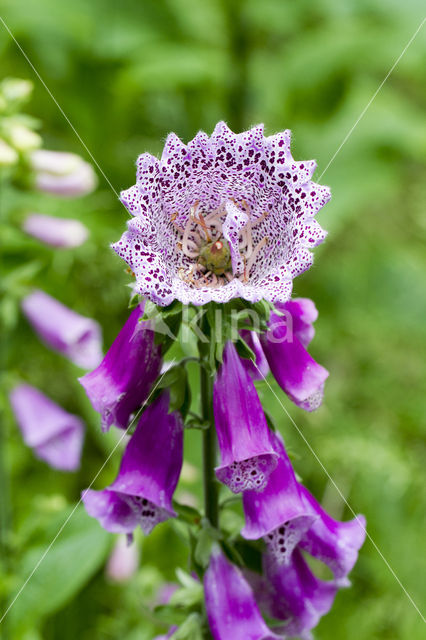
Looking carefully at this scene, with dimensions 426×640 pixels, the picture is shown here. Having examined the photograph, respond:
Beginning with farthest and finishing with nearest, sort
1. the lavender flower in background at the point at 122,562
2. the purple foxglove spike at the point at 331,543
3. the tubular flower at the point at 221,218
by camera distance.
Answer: the lavender flower in background at the point at 122,562
the purple foxglove spike at the point at 331,543
the tubular flower at the point at 221,218

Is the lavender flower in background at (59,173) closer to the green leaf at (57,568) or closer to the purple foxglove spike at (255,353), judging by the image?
the green leaf at (57,568)

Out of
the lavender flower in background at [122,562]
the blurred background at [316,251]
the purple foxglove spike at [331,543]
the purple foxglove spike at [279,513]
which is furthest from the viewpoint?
the blurred background at [316,251]

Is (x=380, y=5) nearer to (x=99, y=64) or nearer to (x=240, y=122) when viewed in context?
(x=240, y=122)

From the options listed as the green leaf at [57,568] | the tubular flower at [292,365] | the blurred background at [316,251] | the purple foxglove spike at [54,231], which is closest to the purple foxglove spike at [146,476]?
the tubular flower at [292,365]

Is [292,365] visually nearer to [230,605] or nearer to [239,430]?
[239,430]

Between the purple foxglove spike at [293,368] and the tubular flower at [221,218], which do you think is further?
the purple foxglove spike at [293,368]

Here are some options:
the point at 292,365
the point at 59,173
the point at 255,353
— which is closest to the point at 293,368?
the point at 292,365

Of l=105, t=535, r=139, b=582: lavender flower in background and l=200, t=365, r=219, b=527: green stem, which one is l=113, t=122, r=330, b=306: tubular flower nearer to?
l=200, t=365, r=219, b=527: green stem

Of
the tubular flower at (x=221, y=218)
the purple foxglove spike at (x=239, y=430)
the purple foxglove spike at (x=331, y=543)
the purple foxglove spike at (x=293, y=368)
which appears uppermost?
the tubular flower at (x=221, y=218)

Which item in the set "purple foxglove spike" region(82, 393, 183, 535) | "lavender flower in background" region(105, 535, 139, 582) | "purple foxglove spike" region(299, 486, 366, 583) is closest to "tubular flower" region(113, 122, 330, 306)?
"purple foxglove spike" region(82, 393, 183, 535)
